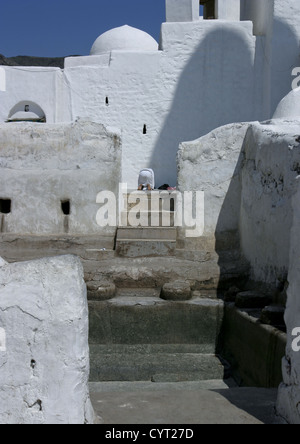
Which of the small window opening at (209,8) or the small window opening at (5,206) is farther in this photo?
the small window opening at (209,8)

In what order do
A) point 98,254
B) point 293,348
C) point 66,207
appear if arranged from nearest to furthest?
point 293,348
point 98,254
point 66,207

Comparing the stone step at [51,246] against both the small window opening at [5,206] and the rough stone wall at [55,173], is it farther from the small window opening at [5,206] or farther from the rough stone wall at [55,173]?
the small window opening at [5,206]

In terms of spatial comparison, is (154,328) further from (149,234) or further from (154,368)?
(149,234)

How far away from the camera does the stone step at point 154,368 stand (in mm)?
4883

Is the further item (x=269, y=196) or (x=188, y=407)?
(x=269, y=196)

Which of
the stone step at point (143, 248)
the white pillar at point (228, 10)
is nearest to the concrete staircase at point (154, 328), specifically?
the stone step at point (143, 248)

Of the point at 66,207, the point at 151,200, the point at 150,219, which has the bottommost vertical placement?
the point at 150,219

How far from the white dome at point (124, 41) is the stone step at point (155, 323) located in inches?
370

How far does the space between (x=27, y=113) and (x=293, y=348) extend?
11721 mm

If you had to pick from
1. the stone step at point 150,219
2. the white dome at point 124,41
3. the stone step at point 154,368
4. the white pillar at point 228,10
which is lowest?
the stone step at point 154,368

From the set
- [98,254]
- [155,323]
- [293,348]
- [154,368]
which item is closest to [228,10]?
[98,254]

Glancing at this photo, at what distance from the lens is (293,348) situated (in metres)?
2.80

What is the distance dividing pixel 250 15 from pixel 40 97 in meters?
5.32

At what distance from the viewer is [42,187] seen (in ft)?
22.5
